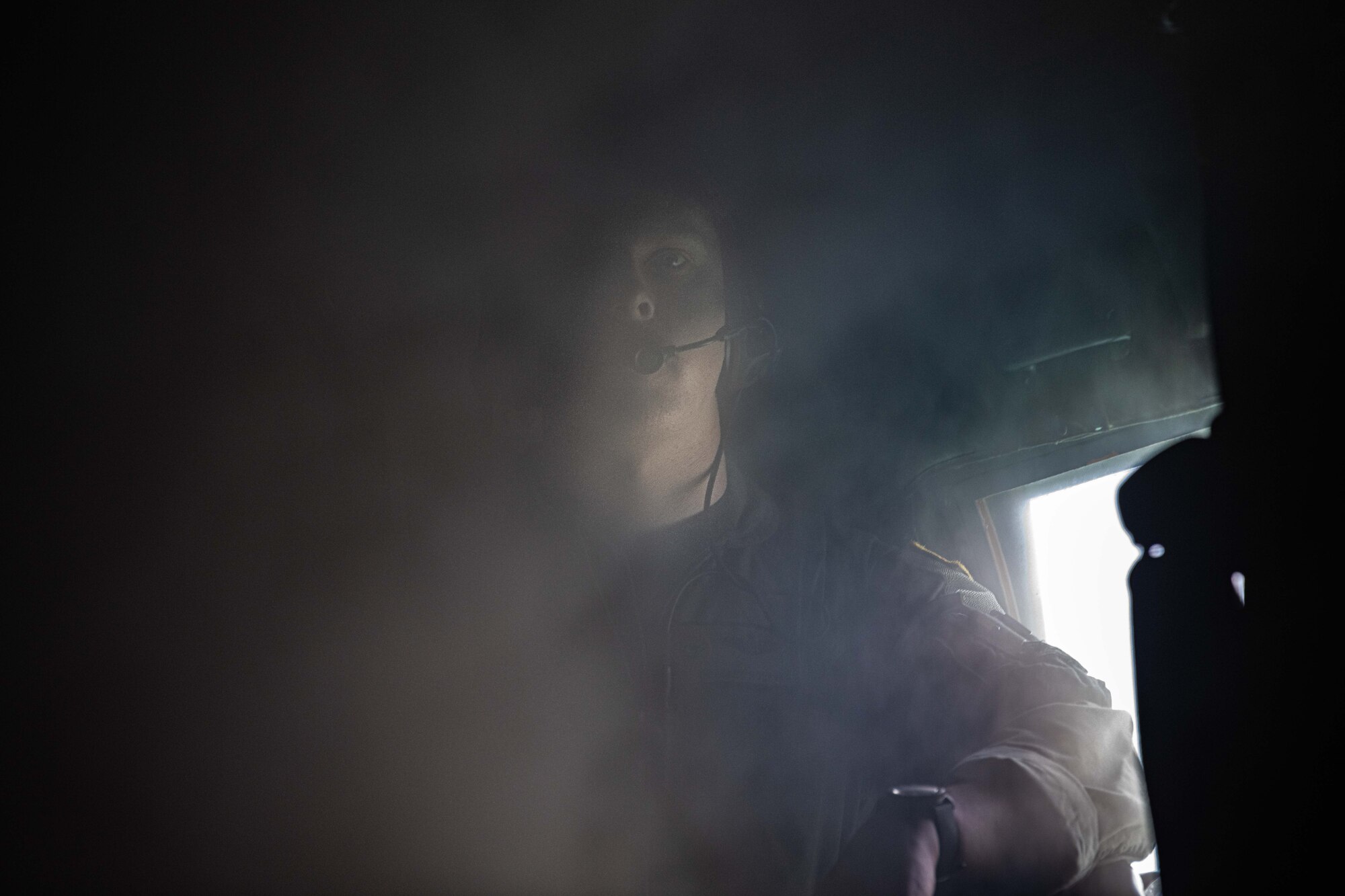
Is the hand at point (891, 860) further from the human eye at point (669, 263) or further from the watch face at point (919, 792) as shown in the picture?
the human eye at point (669, 263)

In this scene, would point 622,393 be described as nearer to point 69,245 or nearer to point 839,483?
point 839,483

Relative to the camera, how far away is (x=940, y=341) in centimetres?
127

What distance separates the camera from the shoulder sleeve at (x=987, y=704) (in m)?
0.75

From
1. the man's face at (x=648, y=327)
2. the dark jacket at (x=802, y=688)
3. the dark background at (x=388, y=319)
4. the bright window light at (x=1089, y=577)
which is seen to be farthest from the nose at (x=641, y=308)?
the bright window light at (x=1089, y=577)

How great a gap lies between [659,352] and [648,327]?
5cm

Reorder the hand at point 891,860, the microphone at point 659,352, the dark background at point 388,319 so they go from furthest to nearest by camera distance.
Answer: the microphone at point 659,352
the dark background at point 388,319
the hand at point 891,860

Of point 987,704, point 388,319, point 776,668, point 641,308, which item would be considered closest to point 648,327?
point 641,308

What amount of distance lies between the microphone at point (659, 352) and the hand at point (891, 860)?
2.67 feet

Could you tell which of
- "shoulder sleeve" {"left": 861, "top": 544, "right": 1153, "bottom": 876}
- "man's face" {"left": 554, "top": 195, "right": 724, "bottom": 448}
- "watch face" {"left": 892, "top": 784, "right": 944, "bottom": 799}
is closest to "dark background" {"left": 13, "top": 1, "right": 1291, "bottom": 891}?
"man's face" {"left": 554, "top": 195, "right": 724, "bottom": 448}

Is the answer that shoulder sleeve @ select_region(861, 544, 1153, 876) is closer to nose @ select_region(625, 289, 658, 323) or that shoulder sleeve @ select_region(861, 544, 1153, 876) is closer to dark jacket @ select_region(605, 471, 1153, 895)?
dark jacket @ select_region(605, 471, 1153, 895)

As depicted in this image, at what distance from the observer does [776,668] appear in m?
1.20

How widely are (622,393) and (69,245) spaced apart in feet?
2.93

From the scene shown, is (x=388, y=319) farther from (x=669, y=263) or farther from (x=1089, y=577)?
(x=1089, y=577)

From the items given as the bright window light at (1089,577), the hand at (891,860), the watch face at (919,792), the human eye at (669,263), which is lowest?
the hand at (891,860)
